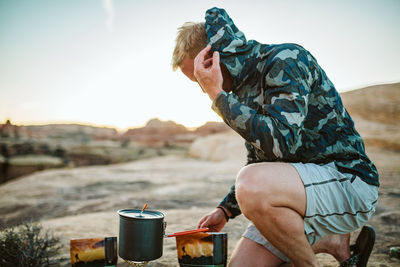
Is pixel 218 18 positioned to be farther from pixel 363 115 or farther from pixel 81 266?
pixel 363 115

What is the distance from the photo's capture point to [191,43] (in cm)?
207

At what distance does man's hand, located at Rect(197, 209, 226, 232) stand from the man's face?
97 centimetres

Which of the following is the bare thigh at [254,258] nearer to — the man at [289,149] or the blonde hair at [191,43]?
the man at [289,149]

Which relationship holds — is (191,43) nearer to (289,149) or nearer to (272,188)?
(289,149)

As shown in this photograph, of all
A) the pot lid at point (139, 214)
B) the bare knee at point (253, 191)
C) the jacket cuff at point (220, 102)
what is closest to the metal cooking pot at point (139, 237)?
the pot lid at point (139, 214)

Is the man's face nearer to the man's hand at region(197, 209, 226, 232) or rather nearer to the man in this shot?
the man

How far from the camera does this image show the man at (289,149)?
61.6 inches

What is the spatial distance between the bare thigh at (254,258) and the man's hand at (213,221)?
225 mm

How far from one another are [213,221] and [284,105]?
98cm

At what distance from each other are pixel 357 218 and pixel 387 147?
10855 mm

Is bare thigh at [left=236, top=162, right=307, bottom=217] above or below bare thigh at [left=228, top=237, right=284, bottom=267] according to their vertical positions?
above

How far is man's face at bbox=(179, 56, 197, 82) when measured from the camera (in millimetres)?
2096

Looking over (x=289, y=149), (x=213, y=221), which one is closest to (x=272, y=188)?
(x=289, y=149)

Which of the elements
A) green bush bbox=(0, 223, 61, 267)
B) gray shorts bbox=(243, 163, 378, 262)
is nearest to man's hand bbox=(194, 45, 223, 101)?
gray shorts bbox=(243, 163, 378, 262)
